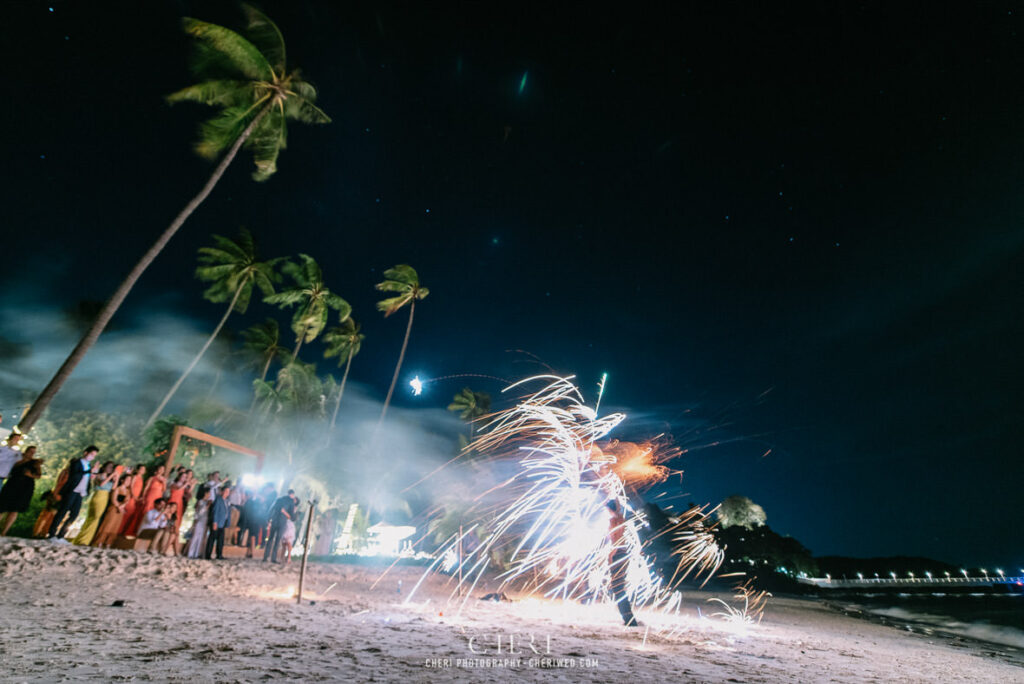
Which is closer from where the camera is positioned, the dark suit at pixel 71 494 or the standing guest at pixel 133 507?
the dark suit at pixel 71 494

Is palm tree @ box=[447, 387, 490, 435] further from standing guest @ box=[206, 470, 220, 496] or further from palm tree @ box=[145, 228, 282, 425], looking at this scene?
standing guest @ box=[206, 470, 220, 496]

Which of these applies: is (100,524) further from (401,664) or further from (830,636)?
(830,636)

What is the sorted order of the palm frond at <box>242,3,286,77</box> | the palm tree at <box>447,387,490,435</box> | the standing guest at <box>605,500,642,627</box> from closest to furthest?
the standing guest at <box>605,500,642,627</box>
the palm frond at <box>242,3,286,77</box>
the palm tree at <box>447,387,490,435</box>

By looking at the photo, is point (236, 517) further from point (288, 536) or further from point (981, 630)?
point (981, 630)

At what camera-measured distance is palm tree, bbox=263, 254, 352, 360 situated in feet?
108

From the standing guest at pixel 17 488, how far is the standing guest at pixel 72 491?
2.03 feet

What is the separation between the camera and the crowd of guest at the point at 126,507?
8.78 metres

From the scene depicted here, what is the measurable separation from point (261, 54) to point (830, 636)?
83.8ft

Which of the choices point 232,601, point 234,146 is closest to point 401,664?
point 232,601

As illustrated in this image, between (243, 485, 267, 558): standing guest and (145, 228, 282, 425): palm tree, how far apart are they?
67.3ft

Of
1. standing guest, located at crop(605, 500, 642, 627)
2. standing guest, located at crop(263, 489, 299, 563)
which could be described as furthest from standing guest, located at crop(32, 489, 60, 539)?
standing guest, located at crop(605, 500, 642, 627)

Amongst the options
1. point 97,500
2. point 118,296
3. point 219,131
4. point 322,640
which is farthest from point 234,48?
point 322,640

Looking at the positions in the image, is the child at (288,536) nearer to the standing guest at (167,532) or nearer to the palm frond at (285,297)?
the standing guest at (167,532)

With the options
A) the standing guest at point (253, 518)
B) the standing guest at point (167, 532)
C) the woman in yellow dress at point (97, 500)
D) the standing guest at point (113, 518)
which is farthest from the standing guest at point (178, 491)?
the standing guest at point (253, 518)
